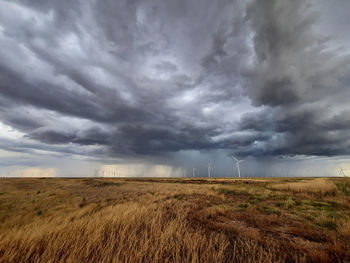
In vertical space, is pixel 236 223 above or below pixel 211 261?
below

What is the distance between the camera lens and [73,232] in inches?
226

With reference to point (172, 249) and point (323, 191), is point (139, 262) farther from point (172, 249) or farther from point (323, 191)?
point (323, 191)

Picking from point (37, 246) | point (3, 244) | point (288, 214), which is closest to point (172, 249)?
point (37, 246)

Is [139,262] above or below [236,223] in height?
above

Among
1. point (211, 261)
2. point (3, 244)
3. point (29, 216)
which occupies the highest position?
point (3, 244)

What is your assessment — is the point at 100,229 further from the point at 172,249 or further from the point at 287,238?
the point at 287,238

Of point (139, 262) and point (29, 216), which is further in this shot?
point (29, 216)

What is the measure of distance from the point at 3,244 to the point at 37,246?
927mm

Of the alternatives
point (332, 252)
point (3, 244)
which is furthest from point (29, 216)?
point (332, 252)

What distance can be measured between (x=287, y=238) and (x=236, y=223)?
9.43 feet

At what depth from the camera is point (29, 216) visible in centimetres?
1087

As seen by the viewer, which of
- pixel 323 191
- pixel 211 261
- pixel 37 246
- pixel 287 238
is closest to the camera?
pixel 211 261

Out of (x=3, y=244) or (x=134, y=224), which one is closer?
(x=3, y=244)

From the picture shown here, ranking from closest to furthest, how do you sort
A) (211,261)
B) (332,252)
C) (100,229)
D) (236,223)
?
1. (211,261)
2. (332,252)
3. (100,229)
4. (236,223)
